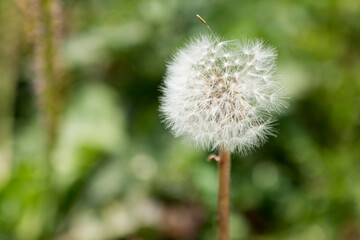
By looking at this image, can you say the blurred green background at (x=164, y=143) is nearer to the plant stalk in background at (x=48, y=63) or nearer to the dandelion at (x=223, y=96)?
the plant stalk in background at (x=48, y=63)

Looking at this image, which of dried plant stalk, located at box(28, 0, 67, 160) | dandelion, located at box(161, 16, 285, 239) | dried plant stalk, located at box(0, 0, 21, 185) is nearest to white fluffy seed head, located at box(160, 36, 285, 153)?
dandelion, located at box(161, 16, 285, 239)

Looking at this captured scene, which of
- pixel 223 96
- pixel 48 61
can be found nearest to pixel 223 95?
pixel 223 96

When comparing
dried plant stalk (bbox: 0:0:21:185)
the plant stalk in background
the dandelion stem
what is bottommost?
the dandelion stem

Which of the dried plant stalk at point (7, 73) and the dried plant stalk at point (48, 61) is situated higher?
the dried plant stalk at point (7, 73)

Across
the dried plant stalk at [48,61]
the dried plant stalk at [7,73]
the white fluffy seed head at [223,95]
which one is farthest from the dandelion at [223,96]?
the dried plant stalk at [7,73]

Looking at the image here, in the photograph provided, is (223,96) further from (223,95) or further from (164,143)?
(164,143)

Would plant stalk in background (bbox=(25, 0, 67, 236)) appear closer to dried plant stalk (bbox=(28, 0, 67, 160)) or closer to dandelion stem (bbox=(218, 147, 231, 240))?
dried plant stalk (bbox=(28, 0, 67, 160))

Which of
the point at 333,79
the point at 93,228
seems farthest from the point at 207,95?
the point at 333,79

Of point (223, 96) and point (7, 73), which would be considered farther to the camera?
point (7, 73)

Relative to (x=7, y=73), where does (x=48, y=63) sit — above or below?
below
